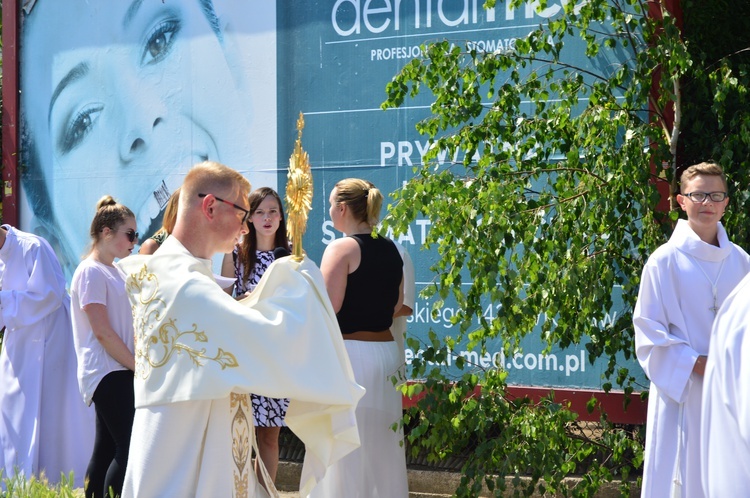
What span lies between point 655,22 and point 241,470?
10.7 feet

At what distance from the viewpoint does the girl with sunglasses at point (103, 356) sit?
529 centimetres

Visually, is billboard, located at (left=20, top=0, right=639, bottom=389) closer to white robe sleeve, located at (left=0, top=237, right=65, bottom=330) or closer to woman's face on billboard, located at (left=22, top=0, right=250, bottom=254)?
woman's face on billboard, located at (left=22, top=0, right=250, bottom=254)

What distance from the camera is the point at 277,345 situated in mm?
2850

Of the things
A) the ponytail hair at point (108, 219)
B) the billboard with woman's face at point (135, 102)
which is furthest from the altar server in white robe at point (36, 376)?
the ponytail hair at point (108, 219)

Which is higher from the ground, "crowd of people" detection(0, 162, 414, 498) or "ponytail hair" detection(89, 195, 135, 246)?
"ponytail hair" detection(89, 195, 135, 246)

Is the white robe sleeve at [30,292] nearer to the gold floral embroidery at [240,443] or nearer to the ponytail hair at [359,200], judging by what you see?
the ponytail hair at [359,200]

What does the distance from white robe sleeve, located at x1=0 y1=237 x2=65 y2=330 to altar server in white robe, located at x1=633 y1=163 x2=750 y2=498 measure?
3776mm

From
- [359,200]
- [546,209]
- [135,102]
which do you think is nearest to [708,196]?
[546,209]

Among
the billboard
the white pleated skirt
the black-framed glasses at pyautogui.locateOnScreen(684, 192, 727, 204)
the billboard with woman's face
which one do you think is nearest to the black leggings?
the white pleated skirt

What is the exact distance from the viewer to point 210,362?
9.28ft

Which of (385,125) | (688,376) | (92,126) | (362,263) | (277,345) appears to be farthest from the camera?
(92,126)

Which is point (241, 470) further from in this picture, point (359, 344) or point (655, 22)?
point (655, 22)

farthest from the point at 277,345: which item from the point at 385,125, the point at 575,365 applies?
the point at 385,125

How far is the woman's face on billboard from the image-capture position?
7.35 meters
